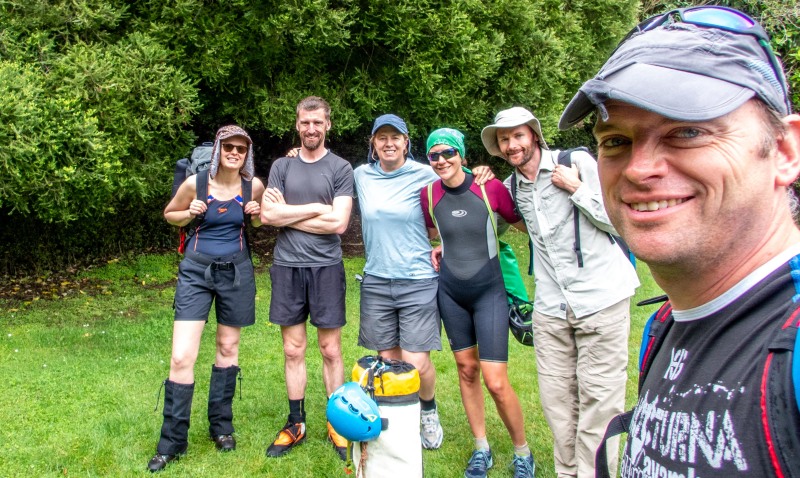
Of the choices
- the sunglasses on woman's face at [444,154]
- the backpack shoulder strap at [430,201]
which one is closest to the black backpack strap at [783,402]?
the sunglasses on woman's face at [444,154]

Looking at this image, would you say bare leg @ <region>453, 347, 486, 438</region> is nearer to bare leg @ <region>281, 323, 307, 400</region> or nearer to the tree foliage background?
bare leg @ <region>281, 323, 307, 400</region>

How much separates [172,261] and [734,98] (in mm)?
10292

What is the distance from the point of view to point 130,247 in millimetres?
10461

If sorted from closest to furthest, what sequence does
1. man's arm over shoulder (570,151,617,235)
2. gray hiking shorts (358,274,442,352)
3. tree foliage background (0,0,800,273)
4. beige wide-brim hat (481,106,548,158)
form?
man's arm over shoulder (570,151,617,235), beige wide-brim hat (481,106,548,158), gray hiking shorts (358,274,442,352), tree foliage background (0,0,800,273)

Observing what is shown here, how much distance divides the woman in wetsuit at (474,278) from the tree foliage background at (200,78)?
457 cm

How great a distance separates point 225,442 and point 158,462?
1.60 ft

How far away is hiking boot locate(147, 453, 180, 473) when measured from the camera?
420cm

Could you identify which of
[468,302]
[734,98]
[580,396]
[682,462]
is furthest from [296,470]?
[734,98]

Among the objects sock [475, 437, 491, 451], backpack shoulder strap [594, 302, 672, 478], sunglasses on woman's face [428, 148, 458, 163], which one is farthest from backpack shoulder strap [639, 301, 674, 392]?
sock [475, 437, 491, 451]

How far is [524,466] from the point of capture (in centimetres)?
422

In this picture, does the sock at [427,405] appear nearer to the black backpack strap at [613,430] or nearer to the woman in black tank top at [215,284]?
the woman in black tank top at [215,284]

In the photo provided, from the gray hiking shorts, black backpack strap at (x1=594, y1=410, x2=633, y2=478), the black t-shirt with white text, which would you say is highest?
the black t-shirt with white text

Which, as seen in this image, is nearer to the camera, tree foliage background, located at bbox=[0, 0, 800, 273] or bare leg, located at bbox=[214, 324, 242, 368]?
bare leg, located at bbox=[214, 324, 242, 368]

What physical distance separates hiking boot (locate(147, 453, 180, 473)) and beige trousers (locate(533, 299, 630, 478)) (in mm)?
2567
